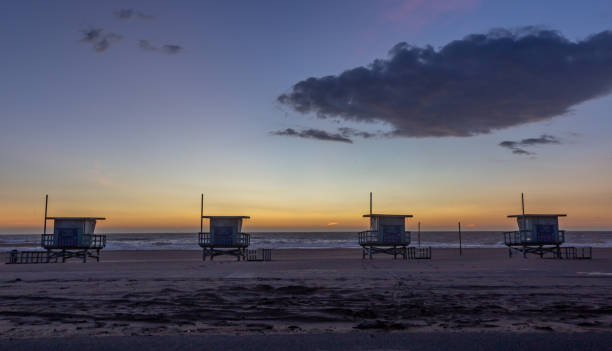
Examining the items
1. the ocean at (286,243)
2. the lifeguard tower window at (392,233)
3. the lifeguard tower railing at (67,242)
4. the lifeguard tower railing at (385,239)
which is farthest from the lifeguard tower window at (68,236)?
the ocean at (286,243)

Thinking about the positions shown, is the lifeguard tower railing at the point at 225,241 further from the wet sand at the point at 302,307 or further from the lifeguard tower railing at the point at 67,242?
the wet sand at the point at 302,307

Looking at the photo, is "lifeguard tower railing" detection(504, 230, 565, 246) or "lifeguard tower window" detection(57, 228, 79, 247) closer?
"lifeguard tower window" detection(57, 228, 79, 247)

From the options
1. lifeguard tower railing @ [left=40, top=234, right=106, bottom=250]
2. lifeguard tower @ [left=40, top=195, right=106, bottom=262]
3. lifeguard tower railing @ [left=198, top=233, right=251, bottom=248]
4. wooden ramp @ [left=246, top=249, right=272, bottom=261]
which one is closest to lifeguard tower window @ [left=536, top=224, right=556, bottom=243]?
wooden ramp @ [left=246, top=249, right=272, bottom=261]

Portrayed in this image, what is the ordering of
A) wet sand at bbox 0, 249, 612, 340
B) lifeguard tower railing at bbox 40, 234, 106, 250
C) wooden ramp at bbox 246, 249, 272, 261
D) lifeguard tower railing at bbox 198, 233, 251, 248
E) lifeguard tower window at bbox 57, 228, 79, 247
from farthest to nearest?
lifeguard tower railing at bbox 198, 233, 251, 248
wooden ramp at bbox 246, 249, 272, 261
lifeguard tower window at bbox 57, 228, 79, 247
lifeguard tower railing at bbox 40, 234, 106, 250
wet sand at bbox 0, 249, 612, 340

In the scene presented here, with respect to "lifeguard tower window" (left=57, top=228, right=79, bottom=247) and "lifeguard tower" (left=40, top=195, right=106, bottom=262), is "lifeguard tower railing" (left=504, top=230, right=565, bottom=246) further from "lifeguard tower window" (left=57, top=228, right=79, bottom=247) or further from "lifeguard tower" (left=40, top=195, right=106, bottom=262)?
"lifeguard tower window" (left=57, top=228, right=79, bottom=247)

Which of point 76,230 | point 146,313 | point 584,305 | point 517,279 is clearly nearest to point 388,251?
point 517,279

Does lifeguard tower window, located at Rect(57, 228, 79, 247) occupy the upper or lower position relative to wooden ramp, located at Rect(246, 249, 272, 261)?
upper

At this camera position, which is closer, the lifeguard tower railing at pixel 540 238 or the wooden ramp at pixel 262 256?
the wooden ramp at pixel 262 256

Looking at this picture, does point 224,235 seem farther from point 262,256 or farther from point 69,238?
point 69,238

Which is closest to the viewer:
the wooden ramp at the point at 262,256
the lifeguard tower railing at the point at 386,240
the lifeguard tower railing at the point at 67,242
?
the lifeguard tower railing at the point at 67,242

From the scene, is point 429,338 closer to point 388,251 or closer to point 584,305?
point 584,305

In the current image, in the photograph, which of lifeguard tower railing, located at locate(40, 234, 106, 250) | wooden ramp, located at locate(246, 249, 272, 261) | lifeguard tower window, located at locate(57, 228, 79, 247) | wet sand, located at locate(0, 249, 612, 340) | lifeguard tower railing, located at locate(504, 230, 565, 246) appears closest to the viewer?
wet sand, located at locate(0, 249, 612, 340)

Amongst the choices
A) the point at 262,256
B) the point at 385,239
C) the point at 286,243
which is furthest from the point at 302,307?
the point at 286,243

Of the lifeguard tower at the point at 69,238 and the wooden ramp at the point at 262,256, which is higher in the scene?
the lifeguard tower at the point at 69,238
